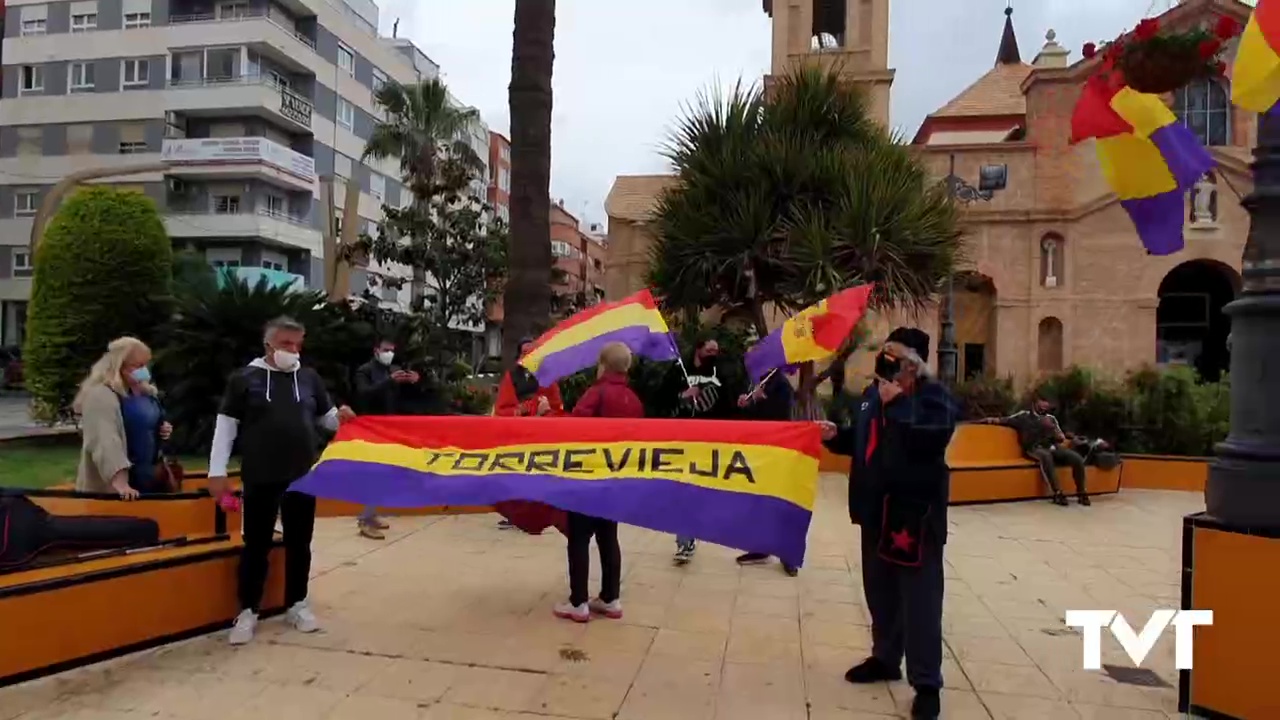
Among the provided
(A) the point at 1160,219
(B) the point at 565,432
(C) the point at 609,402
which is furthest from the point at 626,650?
(A) the point at 1160,219

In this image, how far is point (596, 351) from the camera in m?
6.56

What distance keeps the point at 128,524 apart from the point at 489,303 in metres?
17.3

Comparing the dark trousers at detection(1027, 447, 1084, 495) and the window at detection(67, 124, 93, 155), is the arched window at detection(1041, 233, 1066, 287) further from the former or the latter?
the window at detection(67, 124, 93, 155)

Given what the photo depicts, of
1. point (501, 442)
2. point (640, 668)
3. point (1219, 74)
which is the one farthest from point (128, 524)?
point (1219, 74)

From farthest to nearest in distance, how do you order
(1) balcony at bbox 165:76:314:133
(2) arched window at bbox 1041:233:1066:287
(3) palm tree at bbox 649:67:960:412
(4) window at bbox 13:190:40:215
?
(4) window at bbox 13:190:40:215 < (1) balcony at bbox 165:76:314:133 < (2) arched window at bbox 1041:233:1066:287 < (3) palm tree at bbox 649:67:960:412

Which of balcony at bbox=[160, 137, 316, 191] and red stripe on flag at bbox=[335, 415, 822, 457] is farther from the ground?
balcony at bbox=[160, 137, 316, 191]

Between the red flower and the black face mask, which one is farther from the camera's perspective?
the red flower

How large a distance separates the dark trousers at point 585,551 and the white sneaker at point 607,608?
0.12 ft

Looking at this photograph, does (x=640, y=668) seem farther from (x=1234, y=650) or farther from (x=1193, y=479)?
(x=1193, y=479)

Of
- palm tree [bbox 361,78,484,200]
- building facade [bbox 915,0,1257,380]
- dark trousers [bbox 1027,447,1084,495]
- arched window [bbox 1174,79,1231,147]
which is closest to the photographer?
dark trousers [bbox 1027,447,1084,495]

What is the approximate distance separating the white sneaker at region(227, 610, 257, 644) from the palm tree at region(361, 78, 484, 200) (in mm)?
16974

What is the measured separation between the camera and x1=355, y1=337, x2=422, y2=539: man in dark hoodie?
7.23m

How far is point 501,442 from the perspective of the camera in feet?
17.3

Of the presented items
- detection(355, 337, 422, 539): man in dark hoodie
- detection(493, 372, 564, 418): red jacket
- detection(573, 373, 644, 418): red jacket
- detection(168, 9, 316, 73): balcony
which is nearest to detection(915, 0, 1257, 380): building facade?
detection(493, 372, 564, 418): red jacket
